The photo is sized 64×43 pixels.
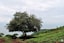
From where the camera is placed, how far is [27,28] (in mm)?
53750

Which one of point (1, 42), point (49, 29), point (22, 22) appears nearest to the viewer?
point (1, 42)

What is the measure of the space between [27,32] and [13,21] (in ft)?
14.3

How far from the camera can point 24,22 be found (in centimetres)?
5356

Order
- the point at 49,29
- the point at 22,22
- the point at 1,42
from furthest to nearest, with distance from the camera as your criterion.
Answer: the point at 49,29 < the point at 22,22 < the point at 1,42

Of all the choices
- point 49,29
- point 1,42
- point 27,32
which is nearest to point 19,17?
point 27,32

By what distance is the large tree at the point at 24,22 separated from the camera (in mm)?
53469

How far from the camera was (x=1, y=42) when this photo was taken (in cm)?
2330

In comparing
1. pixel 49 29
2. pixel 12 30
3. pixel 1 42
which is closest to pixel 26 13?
pixel 12 30

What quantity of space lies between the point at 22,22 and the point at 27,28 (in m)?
1.75

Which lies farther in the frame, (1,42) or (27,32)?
(27,32)

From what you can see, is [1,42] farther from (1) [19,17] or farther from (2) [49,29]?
(2) [49,29]

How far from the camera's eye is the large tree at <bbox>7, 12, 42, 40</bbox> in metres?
53.5

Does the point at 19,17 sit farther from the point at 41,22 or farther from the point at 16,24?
the point at 41,22

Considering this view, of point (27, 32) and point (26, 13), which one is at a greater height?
point (26, 13)
